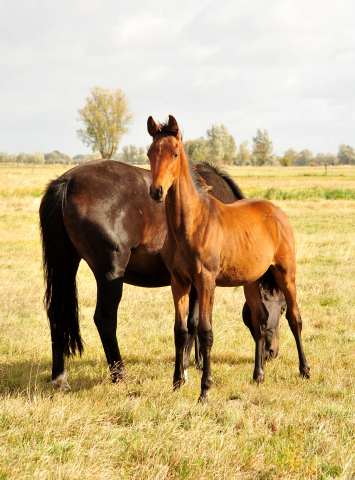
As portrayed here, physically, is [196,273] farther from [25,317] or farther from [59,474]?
[25,317]

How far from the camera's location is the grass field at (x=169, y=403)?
259 cm

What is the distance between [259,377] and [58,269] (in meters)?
2.37

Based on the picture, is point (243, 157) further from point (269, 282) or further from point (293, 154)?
point (269, 282)

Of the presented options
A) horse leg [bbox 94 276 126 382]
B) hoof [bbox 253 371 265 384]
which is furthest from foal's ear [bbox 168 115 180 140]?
hoof [bbox 253 371 265 384]

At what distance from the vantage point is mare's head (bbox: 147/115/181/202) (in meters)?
3.09

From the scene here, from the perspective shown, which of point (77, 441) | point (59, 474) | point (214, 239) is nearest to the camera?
point (59, 474)

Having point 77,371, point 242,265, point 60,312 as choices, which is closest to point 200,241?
point 242,265

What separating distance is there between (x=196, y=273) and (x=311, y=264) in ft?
20.9

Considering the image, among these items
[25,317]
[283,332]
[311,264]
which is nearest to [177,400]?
[283,332]

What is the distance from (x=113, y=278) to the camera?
13.4ft

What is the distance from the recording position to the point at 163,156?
3.23 m

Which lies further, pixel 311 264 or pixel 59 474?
pixel 311 264

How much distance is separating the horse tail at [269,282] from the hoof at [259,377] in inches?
39.1

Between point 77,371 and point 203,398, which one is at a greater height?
point 203,398
